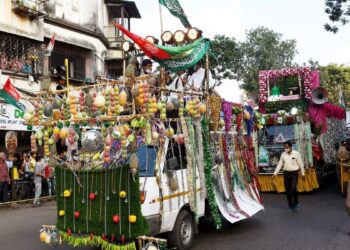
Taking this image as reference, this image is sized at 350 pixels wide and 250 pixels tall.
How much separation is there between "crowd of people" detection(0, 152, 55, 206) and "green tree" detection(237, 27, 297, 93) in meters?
18.9

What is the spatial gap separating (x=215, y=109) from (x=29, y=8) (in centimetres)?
1194

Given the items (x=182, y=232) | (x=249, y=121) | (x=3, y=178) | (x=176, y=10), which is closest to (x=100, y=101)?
(x=182, y=232)

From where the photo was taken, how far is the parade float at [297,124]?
13094 millimetres

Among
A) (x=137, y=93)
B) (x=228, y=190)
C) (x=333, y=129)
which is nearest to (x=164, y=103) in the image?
(x=137, y=93)

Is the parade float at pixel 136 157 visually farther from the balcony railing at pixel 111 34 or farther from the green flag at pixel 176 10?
the balcony railing at pixel 111 34

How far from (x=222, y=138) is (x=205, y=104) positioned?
3.01ft

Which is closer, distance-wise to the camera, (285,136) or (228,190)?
(228,190)

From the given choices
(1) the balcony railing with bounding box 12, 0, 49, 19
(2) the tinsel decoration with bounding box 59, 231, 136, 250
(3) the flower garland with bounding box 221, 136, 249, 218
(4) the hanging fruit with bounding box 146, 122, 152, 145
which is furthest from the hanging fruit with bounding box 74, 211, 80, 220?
(1) the balcony railing with bounding box 12, 0, 49, 19

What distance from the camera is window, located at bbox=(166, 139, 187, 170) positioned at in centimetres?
658

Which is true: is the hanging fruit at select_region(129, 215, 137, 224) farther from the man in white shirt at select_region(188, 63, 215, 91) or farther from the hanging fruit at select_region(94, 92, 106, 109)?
the man in white shirt at select_region(188, 63, 215, 91)

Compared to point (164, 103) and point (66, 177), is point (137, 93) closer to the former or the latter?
point (164, 103)

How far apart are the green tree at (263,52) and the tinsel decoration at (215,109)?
23018 mm

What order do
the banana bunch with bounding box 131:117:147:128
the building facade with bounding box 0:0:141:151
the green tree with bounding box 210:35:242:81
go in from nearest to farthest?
the banana bunch with bounding box 131:117:147:128
the building facade with bounding box 0:0:141:151
the green tree with bounding box 210:35:242:81

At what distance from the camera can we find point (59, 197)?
6.16 metres
